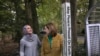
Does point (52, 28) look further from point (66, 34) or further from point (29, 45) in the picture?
point (29, 45)

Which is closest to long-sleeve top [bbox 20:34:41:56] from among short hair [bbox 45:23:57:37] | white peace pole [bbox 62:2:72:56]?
short hair [bbox 45:23:57:37]

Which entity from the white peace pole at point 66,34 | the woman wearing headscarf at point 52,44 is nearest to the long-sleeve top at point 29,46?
the woman wearing headscarf at point 52,44

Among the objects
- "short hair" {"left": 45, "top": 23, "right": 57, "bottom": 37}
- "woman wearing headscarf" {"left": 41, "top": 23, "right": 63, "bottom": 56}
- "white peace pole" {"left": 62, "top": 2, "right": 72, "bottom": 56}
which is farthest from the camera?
"woman wearing headscarf" {"left": 41, "top": 23, "right": 63, "bottom": 56}

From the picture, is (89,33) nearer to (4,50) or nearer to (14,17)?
(4,50)

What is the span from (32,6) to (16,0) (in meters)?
1.51

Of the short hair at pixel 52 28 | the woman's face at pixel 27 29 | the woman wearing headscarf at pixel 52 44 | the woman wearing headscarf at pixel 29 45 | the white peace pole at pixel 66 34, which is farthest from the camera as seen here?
the woman wearing headscarf at pixel 29 45

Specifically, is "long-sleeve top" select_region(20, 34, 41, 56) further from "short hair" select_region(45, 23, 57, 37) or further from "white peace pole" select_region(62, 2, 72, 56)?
"white peace pole" select_region(62, 2, 72, 56)

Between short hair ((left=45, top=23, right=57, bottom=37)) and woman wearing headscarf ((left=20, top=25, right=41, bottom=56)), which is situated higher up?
short hair ((left=45, top=23, right=57, bottom=37))

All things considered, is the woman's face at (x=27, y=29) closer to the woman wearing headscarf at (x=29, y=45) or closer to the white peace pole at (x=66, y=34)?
the woman wearing headscarf at (x=29, y=45)

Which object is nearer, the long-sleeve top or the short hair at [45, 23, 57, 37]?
the short hair at [45, 23, 57, 37]

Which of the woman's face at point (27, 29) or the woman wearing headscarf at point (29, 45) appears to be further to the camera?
the woman wearing headscarf at point (29, 45)

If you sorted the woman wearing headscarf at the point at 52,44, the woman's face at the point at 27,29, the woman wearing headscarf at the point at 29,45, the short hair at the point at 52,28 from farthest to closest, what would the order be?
the woman wearing headscarf at the point at 29,45 → the woman's face at the point at 27,29 → the woman wearing headscarf at the point at 52,44 → the short hair at the point at 52,28

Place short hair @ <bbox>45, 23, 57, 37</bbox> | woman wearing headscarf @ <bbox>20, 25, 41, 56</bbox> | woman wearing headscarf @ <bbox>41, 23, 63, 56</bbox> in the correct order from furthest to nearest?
woman wearing headscarf @ <bbox>20, 25, 41, 56</bbox>, woman wearing headscarf @ <bbox>41, 23, 63, 56</bbox>, short hair @ <bbox>45, 23, 57, 37</bbox>

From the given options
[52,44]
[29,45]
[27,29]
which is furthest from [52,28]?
[29,45]
